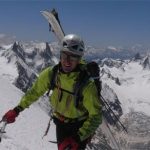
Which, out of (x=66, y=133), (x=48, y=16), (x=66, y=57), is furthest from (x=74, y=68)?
(x=48, y=16)

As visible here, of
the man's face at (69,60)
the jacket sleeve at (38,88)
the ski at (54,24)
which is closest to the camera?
the man's face at (69,60)

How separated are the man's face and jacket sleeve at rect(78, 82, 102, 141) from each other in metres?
0.61

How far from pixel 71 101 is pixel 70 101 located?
25mm

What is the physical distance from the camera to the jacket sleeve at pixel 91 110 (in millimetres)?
8969

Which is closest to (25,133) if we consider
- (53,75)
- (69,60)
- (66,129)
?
(66,129)

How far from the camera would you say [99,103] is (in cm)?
907

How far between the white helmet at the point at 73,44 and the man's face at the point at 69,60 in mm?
105

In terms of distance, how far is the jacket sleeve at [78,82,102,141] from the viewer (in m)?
8.97

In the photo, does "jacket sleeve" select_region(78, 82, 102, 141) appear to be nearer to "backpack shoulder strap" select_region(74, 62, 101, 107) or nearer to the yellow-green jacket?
the yellow-green jacket

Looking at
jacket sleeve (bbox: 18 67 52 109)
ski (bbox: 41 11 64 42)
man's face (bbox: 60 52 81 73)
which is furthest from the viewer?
ski (bbox: 41 11 64 42)

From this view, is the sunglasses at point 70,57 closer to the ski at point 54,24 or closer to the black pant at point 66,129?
the black pant at point 66,129

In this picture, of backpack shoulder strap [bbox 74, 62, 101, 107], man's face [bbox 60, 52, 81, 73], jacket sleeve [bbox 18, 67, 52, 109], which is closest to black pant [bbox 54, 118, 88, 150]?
backpack shoulder strap [bbox 74, 62, 101, 107]

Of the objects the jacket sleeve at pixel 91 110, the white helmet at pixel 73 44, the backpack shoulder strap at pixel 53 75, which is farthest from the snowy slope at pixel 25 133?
the white helmet at pixel 73 44

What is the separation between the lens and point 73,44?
9094 mm
